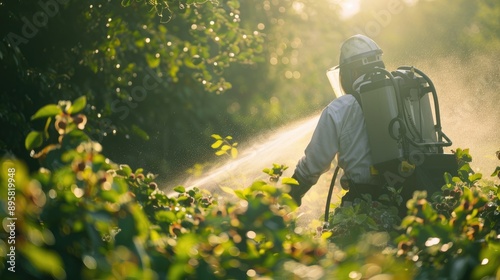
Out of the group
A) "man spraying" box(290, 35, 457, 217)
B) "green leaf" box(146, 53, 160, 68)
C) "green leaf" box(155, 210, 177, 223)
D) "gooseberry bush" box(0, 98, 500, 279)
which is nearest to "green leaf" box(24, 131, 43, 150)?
"gooseberry bush" box(0, 98, 500, 279)

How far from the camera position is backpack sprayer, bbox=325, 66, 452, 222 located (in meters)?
4.05

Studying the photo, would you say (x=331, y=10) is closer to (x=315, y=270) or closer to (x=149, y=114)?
(x=149, y=114)

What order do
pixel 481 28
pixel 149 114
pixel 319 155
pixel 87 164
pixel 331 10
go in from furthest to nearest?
pixel 481 28
pixel 331 10
pixel 149 114
pixel 319 155
pixel 87 164

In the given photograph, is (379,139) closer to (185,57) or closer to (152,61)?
(152,61)

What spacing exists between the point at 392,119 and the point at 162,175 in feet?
27.2

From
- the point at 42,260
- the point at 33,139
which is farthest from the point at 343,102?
the point at 42,260

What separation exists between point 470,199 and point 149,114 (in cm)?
858

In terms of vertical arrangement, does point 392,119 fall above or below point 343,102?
below

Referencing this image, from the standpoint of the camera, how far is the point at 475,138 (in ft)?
24.0

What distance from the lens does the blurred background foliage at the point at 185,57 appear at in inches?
208

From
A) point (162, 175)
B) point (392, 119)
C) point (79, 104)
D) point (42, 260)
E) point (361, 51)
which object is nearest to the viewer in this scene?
point (42, 260)

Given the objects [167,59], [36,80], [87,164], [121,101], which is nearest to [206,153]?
[121,101]

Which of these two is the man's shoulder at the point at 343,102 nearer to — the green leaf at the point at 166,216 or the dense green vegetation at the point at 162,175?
the dense green vegetation at the point at 162,175

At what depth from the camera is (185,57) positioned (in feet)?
23.4
